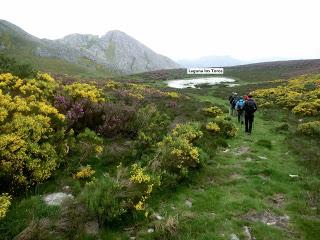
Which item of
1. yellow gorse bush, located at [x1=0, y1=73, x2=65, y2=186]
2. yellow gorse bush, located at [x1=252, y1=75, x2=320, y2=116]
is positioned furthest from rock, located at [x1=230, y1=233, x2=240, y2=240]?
yellow gorse bush, located at [x1=252, y1=75, x2=320, y2=116]

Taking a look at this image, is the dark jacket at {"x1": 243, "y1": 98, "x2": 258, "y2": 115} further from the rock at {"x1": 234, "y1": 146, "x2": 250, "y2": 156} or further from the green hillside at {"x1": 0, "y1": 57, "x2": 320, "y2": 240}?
the rock at {"x1": 234, "y1": 146, "x2": 250, "y2": 156}

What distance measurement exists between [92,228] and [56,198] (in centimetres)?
182

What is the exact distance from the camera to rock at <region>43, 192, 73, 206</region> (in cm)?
1026

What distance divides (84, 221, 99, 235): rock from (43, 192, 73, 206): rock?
1.11 meters

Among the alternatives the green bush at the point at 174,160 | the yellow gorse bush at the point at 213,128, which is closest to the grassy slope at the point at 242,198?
the green bush at the point at 174,160

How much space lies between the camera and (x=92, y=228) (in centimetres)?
934

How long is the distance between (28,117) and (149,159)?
461 cm

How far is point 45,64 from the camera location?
124500 millimetres

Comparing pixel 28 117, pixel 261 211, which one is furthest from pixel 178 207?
pixel 28 117

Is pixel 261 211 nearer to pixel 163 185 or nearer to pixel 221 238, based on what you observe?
pixel 221 238

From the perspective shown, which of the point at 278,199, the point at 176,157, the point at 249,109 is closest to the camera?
the point at 278,199

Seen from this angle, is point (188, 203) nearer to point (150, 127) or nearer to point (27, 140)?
point (27, 140)

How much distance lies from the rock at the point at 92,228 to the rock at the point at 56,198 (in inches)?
43.7

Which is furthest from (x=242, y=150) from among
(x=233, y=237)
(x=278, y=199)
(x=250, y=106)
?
(x=233, y=237)
